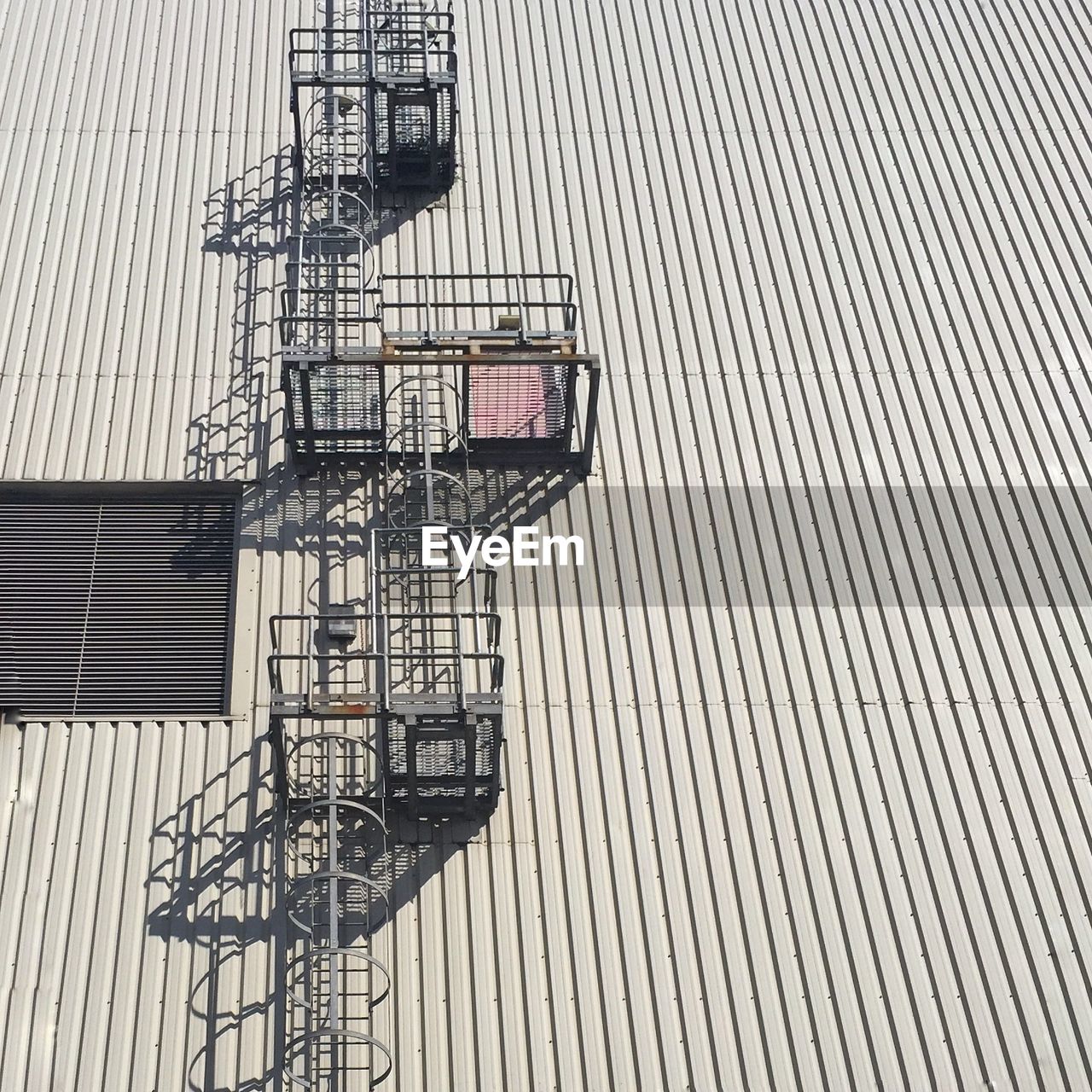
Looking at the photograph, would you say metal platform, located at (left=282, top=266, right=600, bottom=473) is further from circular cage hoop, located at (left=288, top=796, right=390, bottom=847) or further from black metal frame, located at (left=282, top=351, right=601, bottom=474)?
circular cage hoop, located at (left=288, top=796, right=390, bottom=847)

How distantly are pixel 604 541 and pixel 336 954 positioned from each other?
6.62 metres

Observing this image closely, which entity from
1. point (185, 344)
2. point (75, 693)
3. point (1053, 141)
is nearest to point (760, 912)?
point (75, 693)

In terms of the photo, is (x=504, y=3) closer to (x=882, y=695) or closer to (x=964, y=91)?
(x=964, y=91)

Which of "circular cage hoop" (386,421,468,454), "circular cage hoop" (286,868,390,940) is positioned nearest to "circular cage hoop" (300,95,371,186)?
"circular cage hoop" (386,421,468,454)

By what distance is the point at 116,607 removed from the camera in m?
17.0

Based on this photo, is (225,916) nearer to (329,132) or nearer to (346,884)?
(346,884)

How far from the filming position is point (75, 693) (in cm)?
1620

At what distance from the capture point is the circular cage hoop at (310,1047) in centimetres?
1294

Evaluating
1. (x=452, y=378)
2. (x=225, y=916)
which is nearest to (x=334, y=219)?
(x=452, y=378)

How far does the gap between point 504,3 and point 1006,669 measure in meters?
15.6

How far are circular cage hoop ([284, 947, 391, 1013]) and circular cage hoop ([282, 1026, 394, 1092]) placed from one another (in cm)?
31

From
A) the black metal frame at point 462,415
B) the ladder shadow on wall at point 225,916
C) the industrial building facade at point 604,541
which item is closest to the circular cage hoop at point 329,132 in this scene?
the industrial building facade at point 604,541

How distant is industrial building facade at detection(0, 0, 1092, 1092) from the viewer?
13828mm

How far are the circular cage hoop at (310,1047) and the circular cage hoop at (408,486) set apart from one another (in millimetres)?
6005
